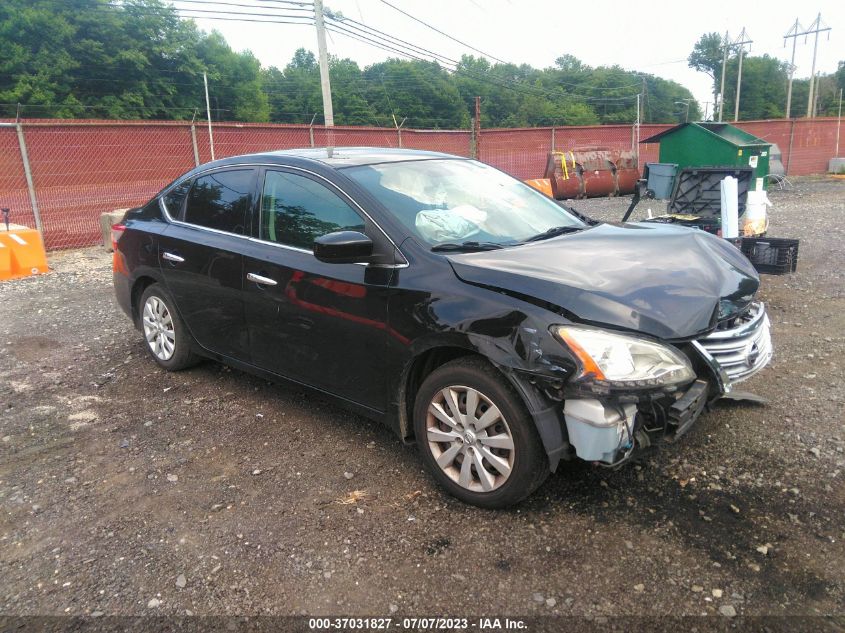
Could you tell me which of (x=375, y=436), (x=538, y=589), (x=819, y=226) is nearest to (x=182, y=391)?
(x=375, y=436)

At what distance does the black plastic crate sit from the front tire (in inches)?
219

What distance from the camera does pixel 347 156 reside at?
4.10m

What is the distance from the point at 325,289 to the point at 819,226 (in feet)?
37.6

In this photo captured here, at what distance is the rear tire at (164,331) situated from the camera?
4.83 meters

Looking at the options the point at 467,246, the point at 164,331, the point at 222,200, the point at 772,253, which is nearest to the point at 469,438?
the point at 467,246

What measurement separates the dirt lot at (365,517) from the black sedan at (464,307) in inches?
13.9

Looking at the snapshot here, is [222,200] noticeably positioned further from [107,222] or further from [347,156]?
[107,222]

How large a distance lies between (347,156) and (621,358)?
2255 mm

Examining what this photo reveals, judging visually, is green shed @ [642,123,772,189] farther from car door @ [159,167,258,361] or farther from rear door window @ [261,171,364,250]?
rear door window @ [261,171,364,250]

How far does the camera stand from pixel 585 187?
64.0 ft

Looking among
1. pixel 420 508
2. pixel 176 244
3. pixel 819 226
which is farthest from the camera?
pixel 819 226

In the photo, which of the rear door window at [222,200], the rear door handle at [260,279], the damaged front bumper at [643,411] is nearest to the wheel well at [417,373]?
the damaged front bumper at [643,411]

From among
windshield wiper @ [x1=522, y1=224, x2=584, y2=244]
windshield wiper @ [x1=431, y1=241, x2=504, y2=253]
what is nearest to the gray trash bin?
windshield wiper @ [x1=522, y1=224, x2=584, y2=244]

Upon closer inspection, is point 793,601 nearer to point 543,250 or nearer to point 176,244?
point 543,250
